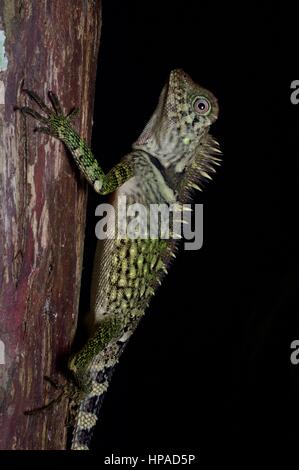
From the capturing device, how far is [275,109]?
5.48m

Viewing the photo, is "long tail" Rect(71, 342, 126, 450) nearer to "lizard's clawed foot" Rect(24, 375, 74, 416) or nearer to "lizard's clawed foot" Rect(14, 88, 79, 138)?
"lizard's clawed foot" Rect(24, 375, 74, 416)

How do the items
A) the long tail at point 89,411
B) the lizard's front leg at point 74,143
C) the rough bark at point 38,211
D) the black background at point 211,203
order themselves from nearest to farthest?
the rough bark at point 38,211, the lizard's front leg at point 74,143, the long tail at point 89,411, the black background at point 211,203

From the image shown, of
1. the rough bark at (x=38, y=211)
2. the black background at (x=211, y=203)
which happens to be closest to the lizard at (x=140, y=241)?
the rough bark at (x=38, y=211)

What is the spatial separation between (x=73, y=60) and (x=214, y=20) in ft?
11.0

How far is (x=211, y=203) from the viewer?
225 inches

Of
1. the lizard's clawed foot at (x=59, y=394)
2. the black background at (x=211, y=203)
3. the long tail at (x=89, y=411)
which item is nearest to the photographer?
the lizard's clawed foot at (x=59, y=394)

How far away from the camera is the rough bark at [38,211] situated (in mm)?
2252

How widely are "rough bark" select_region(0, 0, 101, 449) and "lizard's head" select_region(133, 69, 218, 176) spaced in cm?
55

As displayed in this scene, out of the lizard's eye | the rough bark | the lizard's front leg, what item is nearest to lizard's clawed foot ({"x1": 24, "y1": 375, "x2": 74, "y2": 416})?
the rough bark

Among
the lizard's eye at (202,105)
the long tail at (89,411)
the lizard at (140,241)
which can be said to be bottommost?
the long tail at (89,411)

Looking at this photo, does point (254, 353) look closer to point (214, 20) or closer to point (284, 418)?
point (284, 418)

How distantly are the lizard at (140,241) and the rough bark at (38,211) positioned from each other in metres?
0.21

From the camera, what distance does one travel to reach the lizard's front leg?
2.44 m

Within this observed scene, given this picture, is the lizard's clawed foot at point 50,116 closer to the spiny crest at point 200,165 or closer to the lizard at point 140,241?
the lizard at point 140,241
